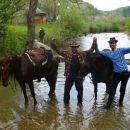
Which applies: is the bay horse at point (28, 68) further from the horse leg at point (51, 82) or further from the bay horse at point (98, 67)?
the bay horse at point (98, 67)

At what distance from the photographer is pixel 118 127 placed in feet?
32.7

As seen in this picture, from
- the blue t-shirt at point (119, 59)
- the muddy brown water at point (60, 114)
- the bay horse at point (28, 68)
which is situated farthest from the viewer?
the bay horse at point (28, 68)

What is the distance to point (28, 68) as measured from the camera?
1198 cm

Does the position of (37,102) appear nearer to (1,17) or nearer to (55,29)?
(1,17)

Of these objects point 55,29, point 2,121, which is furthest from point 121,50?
point 55,29

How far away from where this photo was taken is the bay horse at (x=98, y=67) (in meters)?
11.7

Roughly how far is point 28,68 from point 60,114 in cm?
173

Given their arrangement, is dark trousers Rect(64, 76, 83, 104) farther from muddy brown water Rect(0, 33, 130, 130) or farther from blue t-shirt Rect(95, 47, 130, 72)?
blue t-shirt Rect(95, 47, 130, 72)

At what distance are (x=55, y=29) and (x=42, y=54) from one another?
2583 centimetres

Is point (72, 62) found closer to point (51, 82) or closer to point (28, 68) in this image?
point (28, 68)

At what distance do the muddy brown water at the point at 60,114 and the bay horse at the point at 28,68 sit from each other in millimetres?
665

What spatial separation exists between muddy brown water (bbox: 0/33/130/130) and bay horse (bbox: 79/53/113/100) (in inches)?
38.1

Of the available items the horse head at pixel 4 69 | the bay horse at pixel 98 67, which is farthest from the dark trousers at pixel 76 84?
the horse head at pixel 4 69

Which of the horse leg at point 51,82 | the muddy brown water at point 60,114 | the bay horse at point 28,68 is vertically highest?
the bay horse at point 28,68
